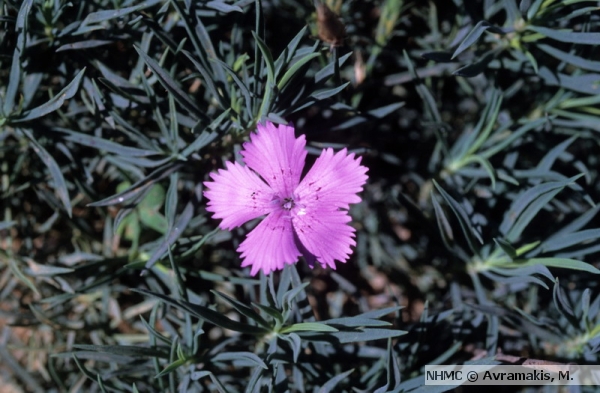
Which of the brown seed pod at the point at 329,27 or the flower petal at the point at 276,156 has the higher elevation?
the brown seed pod at the point at 329,27

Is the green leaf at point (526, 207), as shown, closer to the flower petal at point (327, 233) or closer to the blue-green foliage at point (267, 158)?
the blue-green foliage at point (267, 158)

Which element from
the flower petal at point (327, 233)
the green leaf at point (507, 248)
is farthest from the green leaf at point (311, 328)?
the green leaf at point (507, 248)

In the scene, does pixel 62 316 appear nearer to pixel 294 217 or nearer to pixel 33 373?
pixel 33 373

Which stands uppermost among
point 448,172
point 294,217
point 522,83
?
point 522,83

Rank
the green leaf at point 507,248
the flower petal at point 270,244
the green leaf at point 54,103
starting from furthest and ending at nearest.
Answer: the green leaf at point 507,248 → the green leaf at point 54,103 → the flower petal at point 270,244

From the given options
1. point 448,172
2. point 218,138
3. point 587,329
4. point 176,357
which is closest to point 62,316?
point 176,357

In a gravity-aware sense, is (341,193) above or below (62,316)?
above

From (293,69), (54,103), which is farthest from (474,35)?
(54,103)

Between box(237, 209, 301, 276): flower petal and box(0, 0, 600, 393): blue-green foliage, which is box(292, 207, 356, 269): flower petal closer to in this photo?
box(237, 209, 301, 276): flower petal
